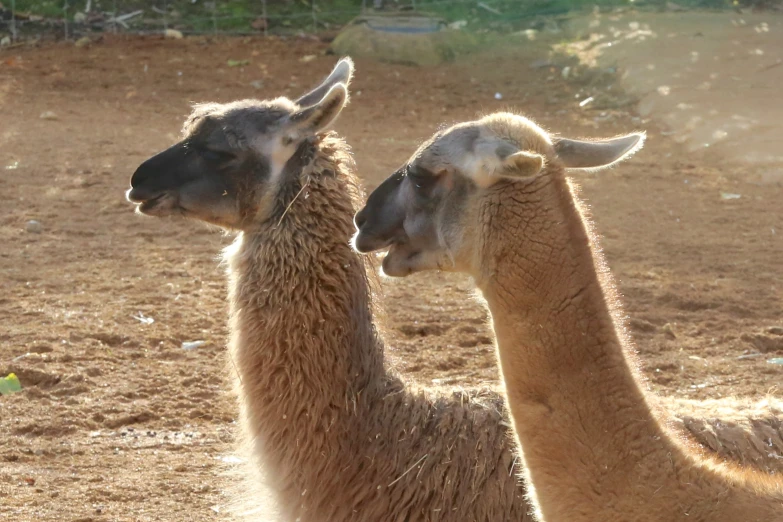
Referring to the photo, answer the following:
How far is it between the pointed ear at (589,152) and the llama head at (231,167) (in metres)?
1.24

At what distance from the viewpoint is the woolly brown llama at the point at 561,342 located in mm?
2891

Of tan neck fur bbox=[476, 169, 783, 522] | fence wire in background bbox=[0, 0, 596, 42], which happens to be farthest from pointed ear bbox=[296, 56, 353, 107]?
fence wire in background bbox=[0, 0, 596, 42]

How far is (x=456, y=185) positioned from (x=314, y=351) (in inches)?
39.2

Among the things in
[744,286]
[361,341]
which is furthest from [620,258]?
[361,341]

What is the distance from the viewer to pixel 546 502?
297 centimetres

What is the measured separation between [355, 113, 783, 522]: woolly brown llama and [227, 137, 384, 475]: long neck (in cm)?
78

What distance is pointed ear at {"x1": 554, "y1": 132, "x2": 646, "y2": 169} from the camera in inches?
128

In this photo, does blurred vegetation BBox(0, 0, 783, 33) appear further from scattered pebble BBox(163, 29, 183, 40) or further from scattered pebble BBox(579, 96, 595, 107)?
scattered pebble BBox(579, 96, 595, 107)

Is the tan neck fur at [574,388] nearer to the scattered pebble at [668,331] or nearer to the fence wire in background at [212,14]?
the scattered pebble at [668,331]

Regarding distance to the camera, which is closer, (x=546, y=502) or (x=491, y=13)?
(x=546, y=502)

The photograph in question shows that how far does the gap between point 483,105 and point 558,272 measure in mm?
9853

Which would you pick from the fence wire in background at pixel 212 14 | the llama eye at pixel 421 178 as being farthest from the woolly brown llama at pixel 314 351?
the fence wire in background at pixel 212 14

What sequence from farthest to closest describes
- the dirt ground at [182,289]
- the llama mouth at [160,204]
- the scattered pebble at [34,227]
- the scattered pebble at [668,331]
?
1. the scattered pebble at [34,227]
2. the scattered pebble at [668,331]
3. the dirt ground at [182,289]
4. the llama mouth at [160,204]

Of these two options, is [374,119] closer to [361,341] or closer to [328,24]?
[328,24]
